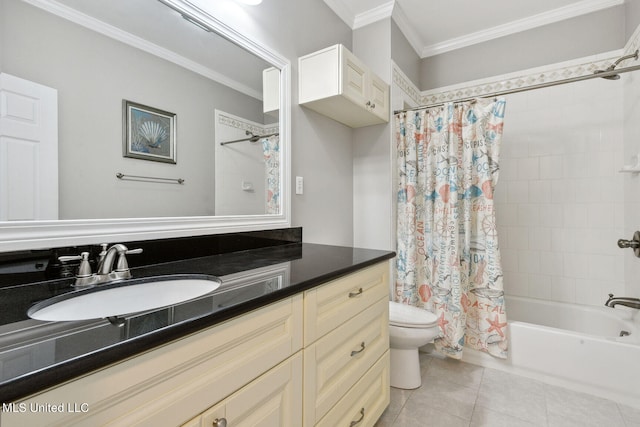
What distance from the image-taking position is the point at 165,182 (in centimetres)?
115

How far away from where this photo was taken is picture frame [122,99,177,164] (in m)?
1.04

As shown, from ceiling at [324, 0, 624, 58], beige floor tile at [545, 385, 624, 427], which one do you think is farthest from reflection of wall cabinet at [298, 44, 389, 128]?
beige floor tile at [545, 385, 624, 427]

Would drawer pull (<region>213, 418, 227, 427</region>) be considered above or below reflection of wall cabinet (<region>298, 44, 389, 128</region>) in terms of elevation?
below

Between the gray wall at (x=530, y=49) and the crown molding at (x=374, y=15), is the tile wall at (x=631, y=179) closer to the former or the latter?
the gray wall at (x=530, y=49)

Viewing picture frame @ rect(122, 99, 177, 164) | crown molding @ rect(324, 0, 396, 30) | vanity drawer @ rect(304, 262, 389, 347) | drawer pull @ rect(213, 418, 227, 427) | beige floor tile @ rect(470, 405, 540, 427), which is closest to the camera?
drawer pull @ rect(213, 418, 227, 427)

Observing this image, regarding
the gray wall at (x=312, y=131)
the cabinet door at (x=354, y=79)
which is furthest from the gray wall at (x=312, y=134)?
the cabinet door at (x=354, y=79)

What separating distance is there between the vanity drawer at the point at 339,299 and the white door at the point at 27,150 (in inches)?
32.5

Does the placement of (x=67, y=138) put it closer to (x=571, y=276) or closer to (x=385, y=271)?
(x=385, y=271)

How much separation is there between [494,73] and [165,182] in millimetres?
2769

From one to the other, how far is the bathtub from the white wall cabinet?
1.11 meters

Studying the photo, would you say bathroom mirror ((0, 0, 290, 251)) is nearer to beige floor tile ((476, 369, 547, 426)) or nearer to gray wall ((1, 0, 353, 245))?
gray wall ((1, 0, 353, 245))

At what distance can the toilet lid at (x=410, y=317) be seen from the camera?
1718mm

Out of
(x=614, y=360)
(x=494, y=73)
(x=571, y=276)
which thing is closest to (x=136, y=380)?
(x=614, y=360)

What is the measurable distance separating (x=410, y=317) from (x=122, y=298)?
153 centimetres
